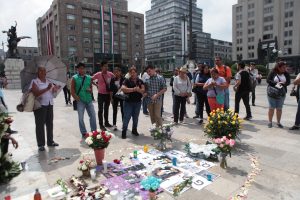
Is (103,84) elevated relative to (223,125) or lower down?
elevated

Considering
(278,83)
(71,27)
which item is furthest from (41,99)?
(71,27)

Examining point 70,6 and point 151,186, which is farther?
point 70,6

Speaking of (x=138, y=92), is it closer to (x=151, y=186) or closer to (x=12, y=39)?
(x=151, y=186)

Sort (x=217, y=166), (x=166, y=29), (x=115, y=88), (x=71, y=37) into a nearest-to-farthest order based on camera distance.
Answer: (x=217, y=166) → (x=115, y=88) → (x=71, y=37) → (x=166, y=29)

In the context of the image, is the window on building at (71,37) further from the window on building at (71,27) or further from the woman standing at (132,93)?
the woman standing at (132,93)

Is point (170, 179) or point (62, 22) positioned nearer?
point (170, 179)

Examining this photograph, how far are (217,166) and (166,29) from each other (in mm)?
121910

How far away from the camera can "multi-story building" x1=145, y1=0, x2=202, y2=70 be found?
11581cm

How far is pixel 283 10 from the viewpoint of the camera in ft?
243

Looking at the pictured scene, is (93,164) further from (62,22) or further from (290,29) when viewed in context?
(290,29)

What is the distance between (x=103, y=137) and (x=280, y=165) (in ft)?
10.3

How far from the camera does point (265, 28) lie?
7881cm

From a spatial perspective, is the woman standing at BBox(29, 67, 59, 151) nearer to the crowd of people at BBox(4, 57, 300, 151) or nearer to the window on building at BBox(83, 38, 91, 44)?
the crowd of people at BBox(4, 57, 300, 151)

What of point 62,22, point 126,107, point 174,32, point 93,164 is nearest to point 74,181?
point 93,164
